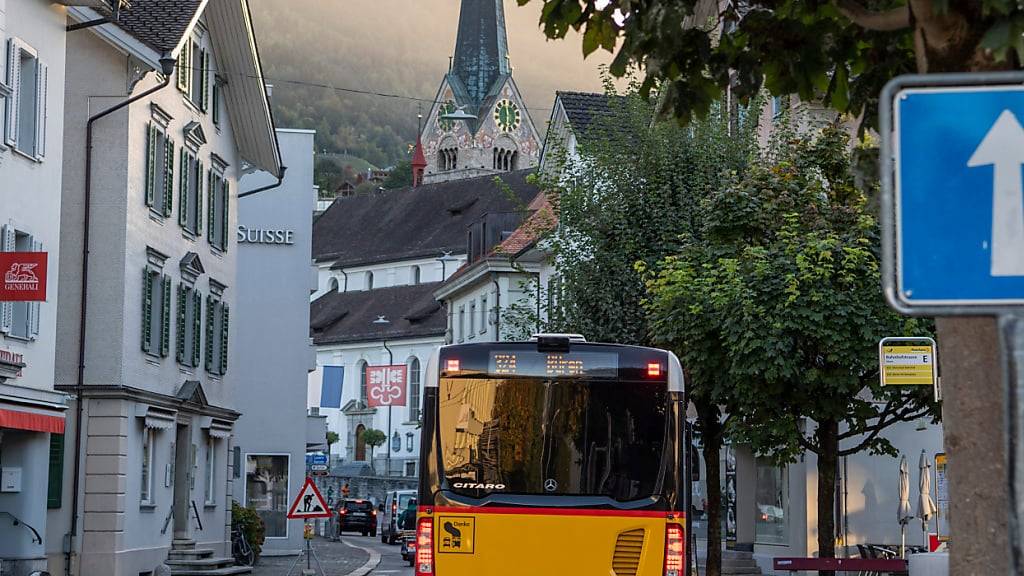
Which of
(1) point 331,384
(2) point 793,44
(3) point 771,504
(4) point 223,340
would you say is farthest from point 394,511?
(2) point 793,44

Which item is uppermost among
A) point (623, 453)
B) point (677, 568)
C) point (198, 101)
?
point (198, 101)

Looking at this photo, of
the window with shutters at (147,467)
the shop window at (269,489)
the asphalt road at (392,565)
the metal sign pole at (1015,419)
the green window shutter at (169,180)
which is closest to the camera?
the metal sign pole at (1015,419)

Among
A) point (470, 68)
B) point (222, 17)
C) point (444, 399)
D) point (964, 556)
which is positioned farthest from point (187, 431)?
point (470, 68)

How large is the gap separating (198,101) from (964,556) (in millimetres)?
30387

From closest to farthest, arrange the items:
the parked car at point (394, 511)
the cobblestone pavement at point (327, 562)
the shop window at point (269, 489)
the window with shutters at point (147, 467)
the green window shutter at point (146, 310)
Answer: the green window shutter at point (146, 310) → the window with shutters at point (147, 467) → the cobblestone pavement at point (327, 562) → the shop window at point (269, 489) → the parked car at point (394, 511)

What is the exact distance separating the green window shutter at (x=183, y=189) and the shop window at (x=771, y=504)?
13353 millimetres

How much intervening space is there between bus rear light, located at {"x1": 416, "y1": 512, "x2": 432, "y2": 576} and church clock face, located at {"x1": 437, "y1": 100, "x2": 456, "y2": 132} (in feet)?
447

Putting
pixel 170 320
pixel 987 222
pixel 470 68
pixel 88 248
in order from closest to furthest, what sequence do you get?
pixel 987 222
pixel 88 248
pixel 170 320
pixel 470 68

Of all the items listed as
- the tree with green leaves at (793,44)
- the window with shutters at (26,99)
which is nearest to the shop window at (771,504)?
the window with shutters at (26,99)

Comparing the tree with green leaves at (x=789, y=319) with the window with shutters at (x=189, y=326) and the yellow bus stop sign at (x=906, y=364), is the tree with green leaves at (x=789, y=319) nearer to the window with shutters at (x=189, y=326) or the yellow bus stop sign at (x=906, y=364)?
the yellow bus stop sign at (x=906, y=364)

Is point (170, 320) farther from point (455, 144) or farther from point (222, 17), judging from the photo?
point (455, 144)

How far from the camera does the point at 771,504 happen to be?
3759 cm

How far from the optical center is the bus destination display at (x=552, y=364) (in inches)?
593

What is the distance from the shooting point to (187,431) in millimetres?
33938
